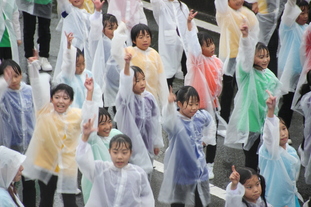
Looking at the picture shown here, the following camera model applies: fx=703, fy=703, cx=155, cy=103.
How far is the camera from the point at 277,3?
934 centimetres

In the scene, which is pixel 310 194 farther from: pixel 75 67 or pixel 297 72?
pixel 75 67

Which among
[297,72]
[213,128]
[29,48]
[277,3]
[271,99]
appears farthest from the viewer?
[29,48]

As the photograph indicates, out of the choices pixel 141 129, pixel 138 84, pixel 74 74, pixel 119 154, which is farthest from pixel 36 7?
pixel 119 154

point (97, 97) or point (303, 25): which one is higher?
point (303, 25)

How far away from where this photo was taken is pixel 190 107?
21.3ft

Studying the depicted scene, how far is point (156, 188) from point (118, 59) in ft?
4.75

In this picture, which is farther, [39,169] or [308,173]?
[308,173]

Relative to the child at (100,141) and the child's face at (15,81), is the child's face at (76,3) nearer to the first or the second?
the child's face at (15,81)

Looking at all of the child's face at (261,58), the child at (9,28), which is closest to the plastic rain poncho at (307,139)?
the child's face at (261,58)

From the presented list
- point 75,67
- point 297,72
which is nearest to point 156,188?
point 75,67

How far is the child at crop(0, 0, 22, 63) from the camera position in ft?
28.7

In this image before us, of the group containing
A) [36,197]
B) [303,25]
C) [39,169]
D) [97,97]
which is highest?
[303,25]

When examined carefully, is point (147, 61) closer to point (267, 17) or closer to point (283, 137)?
point (283, 137)

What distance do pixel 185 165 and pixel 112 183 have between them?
3.36ft
